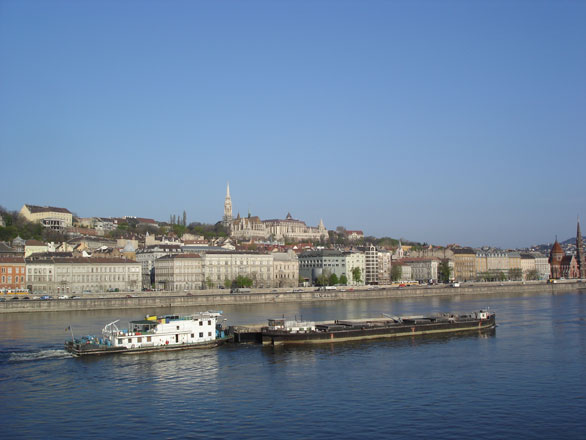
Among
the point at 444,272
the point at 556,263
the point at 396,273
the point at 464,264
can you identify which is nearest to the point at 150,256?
the point at 396,273

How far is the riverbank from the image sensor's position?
209ft

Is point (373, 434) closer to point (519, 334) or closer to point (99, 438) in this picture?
point (99, 438)

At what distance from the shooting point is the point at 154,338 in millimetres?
37312

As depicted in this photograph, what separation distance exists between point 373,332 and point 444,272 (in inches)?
3422

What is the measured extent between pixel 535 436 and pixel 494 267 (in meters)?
133

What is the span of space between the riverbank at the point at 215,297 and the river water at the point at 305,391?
22161 mm

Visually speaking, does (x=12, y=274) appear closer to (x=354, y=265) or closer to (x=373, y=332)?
(x=373, y=332)

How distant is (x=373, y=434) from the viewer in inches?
839

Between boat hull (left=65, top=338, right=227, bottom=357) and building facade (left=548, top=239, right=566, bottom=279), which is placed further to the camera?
building facade (left=548, top=239, right=566, bottom=279)

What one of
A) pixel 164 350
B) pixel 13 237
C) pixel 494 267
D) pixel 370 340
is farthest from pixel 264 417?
pixel 494 267

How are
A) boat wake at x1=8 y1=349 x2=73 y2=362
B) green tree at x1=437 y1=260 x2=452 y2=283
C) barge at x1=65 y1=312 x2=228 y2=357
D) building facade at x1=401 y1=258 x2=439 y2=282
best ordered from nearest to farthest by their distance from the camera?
boat wake at x1=8 y1=349 x2=73 y2=362
barge at x1=65 y1=312 x2=228 y2=357
green tree at x1=437 y1=260 x2=452 y2=283
building facade at x1=401 y1=258 x2=439 y2=282

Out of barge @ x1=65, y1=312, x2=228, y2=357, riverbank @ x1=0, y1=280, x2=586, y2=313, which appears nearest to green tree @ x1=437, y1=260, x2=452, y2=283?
riverbank @ x1=0, y1=280, x2=586, y2=313

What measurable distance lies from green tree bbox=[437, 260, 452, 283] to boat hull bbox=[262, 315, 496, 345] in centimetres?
7880

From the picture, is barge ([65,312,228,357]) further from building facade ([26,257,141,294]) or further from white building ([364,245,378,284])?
white building ([364,245,378,284])
